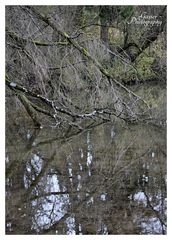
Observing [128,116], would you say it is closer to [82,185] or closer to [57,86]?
[57,86]

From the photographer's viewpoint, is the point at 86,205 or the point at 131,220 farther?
the point at 86,205

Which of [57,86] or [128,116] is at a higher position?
[57,86]

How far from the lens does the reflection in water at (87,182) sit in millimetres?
2191

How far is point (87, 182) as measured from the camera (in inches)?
105

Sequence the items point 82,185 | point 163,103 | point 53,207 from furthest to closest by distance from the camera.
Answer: point 163,103 → point 82,185 → point 53,207

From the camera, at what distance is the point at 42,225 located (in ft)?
7.14


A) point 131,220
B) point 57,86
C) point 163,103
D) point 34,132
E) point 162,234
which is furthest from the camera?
point 163,103

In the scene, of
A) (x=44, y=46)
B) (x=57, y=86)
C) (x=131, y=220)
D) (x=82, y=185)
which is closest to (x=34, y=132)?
(x=57, y=86)

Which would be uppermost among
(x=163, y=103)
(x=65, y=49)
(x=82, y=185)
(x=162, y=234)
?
(x=65, y=49)

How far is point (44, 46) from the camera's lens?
3816 mm

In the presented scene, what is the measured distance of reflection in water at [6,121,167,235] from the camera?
219 cm
